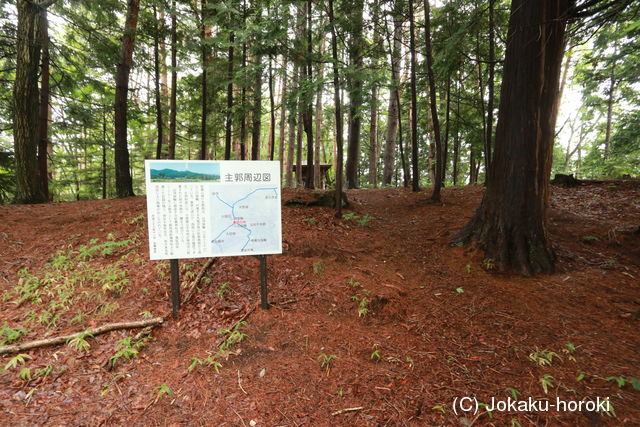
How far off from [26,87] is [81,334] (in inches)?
353

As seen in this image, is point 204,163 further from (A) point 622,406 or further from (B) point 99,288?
(A) point 622,406

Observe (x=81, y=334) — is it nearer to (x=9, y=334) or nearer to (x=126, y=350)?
(x=126, y=350)

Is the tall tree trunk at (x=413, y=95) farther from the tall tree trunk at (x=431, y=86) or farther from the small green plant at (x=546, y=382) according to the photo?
the small green plant at (x=546, y=382)

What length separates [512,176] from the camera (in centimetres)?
471

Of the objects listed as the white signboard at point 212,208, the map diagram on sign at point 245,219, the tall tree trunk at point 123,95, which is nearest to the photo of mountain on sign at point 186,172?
the white signboard at point 212,208

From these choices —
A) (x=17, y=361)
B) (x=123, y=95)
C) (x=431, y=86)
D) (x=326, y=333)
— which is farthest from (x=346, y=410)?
(x=123, y=95)

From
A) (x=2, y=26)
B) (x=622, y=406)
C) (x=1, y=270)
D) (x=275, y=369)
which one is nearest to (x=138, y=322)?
(x=275, y=369)

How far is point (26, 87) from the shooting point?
26.6ft

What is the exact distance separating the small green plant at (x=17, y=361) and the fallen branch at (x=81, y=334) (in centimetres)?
13

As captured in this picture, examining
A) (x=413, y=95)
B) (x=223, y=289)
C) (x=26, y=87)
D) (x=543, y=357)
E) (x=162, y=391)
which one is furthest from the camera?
(x=413, y=95)

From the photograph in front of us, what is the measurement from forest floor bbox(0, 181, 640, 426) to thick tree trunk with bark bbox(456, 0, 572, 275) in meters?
0.38

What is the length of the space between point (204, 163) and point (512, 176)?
486cm

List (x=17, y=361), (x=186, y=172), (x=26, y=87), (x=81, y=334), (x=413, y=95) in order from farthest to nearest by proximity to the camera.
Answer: (x=413, y=95), (x=26, y=87), (x=186, y=172), (x=81, y=334), (x=17, y=361)

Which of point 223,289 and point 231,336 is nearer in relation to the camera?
point 231,336
